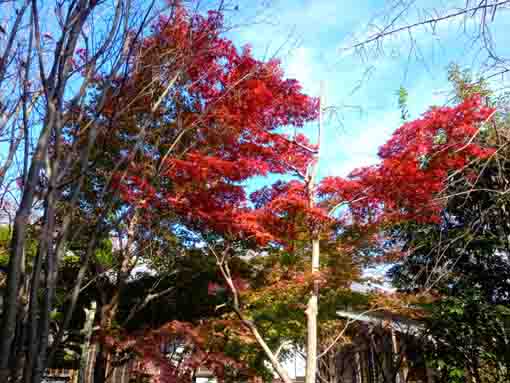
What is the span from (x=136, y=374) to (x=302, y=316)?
2.61 m

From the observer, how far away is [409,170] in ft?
18.0

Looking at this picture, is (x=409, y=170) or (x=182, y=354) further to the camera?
(x=182, y=354)

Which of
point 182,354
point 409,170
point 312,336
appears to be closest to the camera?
point 409,170

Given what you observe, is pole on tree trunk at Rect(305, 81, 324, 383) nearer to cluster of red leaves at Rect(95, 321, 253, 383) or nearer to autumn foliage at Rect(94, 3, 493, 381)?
autumn foliage at Rect(94, 3, 493, 381)

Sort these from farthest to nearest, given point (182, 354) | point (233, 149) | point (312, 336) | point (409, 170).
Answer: point (182, 354)
point (233, 149)
point (312, 336)
point (409, 170)

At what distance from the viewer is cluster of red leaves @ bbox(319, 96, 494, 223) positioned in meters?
5.51

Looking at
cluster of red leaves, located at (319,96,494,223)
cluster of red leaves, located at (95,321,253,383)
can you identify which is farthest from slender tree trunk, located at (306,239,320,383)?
cluster of red leaves, located at (319,96,494,223)

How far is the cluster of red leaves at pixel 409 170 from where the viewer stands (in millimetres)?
5508

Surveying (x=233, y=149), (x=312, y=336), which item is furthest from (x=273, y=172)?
(x=312, y=336)

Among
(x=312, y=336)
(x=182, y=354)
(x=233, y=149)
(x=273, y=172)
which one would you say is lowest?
(x=182, y=354)

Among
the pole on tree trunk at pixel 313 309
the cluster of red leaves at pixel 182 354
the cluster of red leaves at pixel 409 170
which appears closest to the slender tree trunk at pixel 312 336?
the pole on tree trunk at pixel 313 309

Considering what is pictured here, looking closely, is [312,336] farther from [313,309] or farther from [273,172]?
[273,172]

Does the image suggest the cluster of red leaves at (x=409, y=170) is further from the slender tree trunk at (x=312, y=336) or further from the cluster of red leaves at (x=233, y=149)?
the slender tree trunk at (x=312, y=336)

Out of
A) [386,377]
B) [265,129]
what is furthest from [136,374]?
[386,377]
